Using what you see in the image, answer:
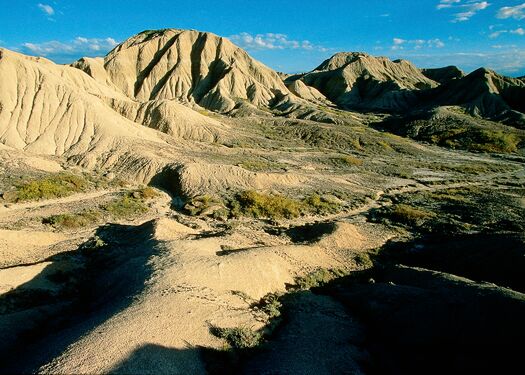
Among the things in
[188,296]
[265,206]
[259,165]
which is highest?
[259,165]

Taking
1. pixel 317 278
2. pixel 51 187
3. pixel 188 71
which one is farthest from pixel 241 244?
pixel 188 71

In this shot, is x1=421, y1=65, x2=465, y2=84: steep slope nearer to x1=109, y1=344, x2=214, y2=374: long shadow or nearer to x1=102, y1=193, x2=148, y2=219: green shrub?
x1=102, y1=193, x2=148, y2=219: green shrub

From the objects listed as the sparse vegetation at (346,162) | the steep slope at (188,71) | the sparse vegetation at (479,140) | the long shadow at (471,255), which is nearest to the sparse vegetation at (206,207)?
the long shadow at (471,255)

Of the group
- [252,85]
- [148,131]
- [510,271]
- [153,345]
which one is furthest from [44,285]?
[252,85]

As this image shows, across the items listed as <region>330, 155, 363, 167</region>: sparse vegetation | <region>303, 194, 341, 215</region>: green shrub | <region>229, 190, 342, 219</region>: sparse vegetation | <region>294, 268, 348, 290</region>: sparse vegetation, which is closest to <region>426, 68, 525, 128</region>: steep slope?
<region>330, 155, 363, 167</region>: sparse vegetation

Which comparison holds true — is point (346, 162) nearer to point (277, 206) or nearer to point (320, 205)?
point (320, 205)

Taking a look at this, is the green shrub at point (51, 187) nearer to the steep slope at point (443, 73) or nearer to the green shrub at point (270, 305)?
the green shrub at point (270, 305)
